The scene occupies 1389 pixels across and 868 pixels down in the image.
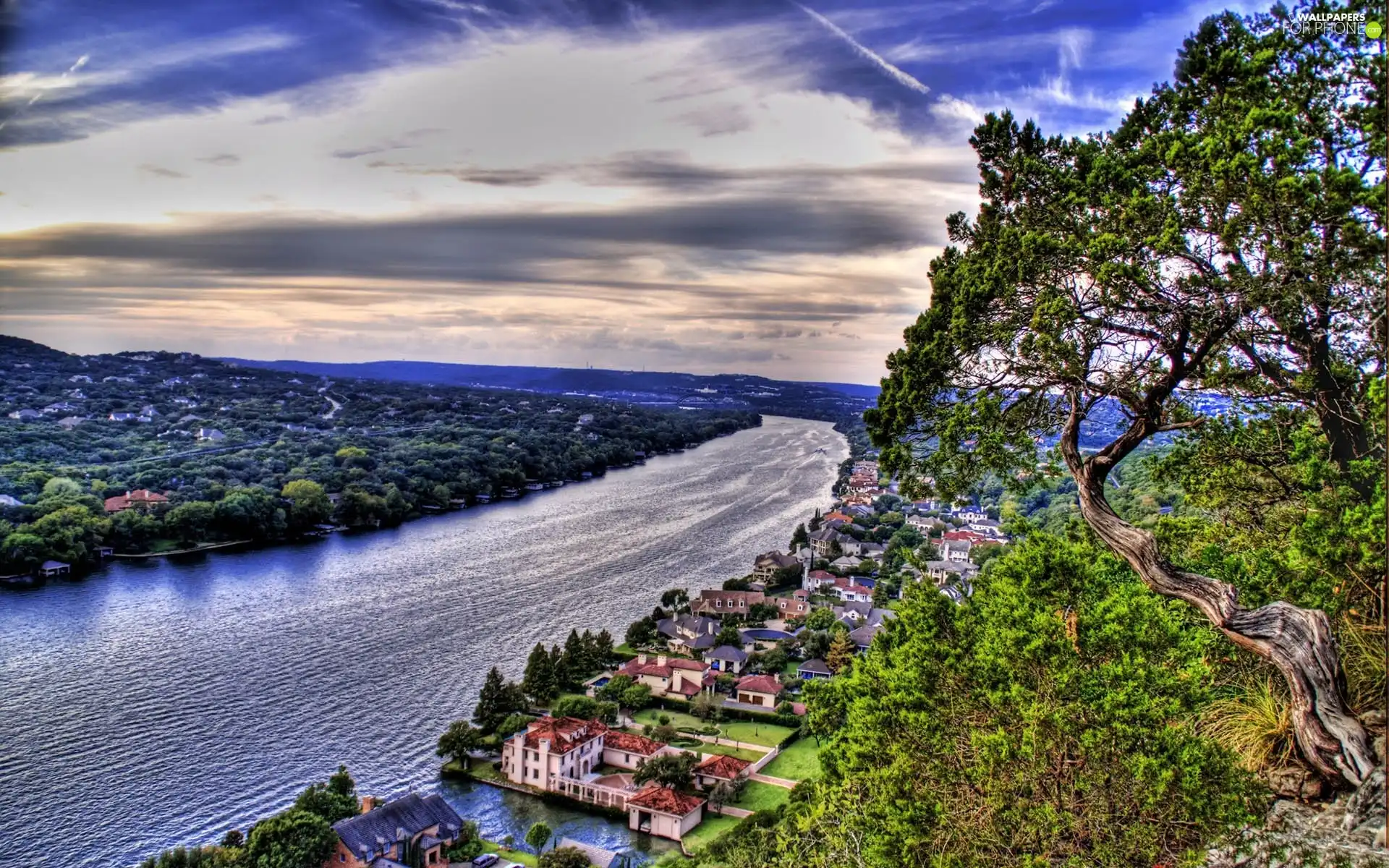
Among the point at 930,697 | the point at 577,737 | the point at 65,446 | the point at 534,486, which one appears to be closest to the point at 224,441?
the point at 65,446

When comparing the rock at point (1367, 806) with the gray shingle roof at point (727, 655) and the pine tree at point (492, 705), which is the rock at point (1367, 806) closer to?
the pine tree at point (492, 705)

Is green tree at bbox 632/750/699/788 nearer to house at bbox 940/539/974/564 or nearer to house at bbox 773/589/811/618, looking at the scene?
house at bbox 773/589/811/618

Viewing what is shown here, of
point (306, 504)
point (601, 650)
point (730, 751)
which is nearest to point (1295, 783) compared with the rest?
point (730, 751)

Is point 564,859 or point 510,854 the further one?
point 510,854

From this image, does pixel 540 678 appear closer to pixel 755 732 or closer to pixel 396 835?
pixel 755 732

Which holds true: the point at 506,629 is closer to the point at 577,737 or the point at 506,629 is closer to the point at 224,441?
the point at 577,737

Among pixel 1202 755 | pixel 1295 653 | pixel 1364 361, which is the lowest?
pixel 1202 755
